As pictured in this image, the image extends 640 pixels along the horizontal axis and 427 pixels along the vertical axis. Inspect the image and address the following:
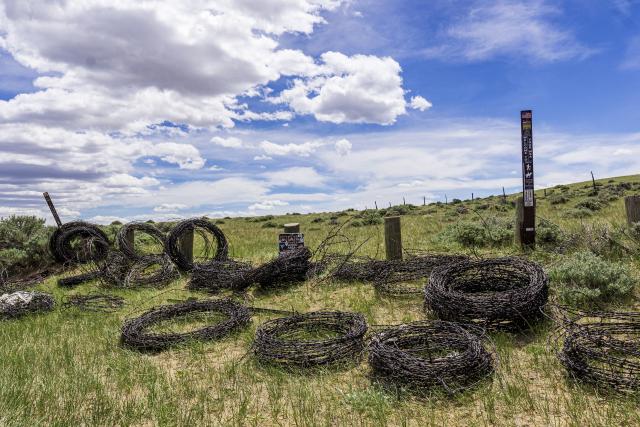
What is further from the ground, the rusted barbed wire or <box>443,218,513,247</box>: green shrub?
<box>443,218,513,247</box>: green shrub

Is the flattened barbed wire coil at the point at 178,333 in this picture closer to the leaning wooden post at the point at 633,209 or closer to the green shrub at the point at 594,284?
the green shrub at the point at 594,284

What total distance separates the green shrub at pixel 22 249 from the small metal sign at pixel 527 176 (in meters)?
15.6

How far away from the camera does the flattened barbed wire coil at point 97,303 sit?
957cm

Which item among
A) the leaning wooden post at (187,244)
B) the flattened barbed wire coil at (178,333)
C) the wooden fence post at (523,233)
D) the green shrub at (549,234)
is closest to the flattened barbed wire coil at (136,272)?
the leaning wooden post at (187,244)

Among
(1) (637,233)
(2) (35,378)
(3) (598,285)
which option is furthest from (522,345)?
(2) (35,378)

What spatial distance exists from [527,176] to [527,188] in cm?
32

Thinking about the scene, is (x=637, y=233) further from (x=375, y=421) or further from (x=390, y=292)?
(x=375, y=421)

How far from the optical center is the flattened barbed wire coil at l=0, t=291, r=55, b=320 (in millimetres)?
9438

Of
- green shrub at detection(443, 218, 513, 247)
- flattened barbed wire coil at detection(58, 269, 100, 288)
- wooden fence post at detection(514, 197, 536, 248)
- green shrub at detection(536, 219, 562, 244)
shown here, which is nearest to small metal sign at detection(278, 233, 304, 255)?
green shrub at detection(443, 218, 513, 247)

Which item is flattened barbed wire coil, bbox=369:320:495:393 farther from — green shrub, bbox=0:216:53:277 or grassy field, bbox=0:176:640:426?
green shrub, bbox=0:216:53:277

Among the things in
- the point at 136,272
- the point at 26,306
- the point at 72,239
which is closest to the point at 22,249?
the point at 72,239

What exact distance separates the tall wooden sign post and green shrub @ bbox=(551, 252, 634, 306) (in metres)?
3.65

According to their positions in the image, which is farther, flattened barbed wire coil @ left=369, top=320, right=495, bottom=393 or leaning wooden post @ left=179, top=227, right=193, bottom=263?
leaning wooden post @ left=179, top=227, right=193, bottom=263

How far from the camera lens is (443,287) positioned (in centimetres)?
713
